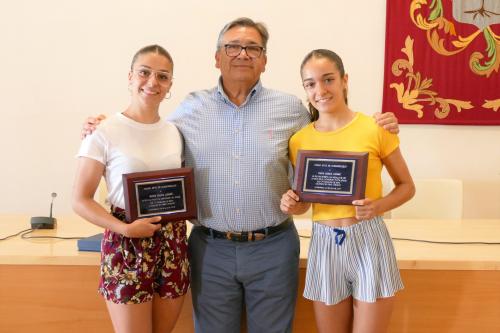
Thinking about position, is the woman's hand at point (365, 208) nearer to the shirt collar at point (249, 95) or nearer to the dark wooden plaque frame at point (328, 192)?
the dark wooden plaque frame at point (328, 192)

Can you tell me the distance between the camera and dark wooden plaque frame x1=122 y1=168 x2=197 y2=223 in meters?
1.49

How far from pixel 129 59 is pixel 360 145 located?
254cm

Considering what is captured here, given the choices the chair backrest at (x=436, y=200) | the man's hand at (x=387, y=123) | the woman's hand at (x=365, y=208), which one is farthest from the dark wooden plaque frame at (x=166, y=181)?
the chair backrest at (x=436, y=200)

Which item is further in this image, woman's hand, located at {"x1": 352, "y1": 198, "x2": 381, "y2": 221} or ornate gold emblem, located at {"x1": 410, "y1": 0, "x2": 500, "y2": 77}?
ornate gold emblem, located at {"x1": 410, "y1": 0, "x2": 500, "y2": 77}

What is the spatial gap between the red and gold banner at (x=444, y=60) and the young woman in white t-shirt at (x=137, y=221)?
7.91ft

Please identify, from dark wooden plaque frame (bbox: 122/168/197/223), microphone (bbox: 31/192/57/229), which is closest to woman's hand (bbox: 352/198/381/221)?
dark wooden plaque frame (bbox: 122/168/197/223)

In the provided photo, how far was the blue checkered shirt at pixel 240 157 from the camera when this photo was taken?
5.52 ft

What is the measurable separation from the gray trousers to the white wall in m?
2.10

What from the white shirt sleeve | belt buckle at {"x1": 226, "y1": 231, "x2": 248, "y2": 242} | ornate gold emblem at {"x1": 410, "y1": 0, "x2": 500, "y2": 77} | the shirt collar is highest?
ornate gold emblem at {"x1": 410, "y1": 0, "x2": 500, "y2": 77}

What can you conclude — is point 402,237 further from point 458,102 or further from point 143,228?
point 458,102

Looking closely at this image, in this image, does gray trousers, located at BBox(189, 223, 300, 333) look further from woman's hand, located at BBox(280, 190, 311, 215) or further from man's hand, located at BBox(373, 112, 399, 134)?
man's hand, located at BBox(373, 112, 399, 134)

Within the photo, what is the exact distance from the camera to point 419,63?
140 inches

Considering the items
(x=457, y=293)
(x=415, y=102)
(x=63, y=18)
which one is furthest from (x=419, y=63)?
(x=63, y=18)

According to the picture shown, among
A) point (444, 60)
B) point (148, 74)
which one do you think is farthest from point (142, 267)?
point (444, 60)
